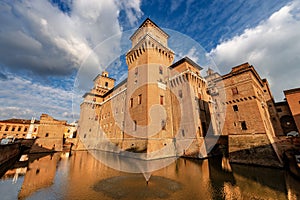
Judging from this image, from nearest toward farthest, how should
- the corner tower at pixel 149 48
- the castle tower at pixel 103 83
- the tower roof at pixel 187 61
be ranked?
the tower roof at pixel 187 61 → the corner tower at pixel 149 48 → the castle tower at pixel 103 83

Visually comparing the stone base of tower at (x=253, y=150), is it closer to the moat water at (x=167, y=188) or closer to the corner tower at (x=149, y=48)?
the moat water at (x=167, y=188)

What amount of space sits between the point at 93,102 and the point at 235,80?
3533cm

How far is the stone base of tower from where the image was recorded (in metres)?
12.5

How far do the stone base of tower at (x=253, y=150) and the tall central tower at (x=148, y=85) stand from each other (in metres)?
9.51

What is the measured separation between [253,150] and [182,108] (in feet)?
33.2

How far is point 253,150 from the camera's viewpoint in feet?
44.4

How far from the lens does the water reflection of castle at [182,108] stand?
1516cm

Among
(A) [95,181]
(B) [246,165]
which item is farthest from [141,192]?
(B) [246,165]

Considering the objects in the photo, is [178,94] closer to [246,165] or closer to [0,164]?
[246,165]

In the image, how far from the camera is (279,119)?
1127 inches

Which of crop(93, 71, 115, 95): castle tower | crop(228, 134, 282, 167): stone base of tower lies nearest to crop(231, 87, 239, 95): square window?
crop(228, 134, 282, 167): stone base of tower

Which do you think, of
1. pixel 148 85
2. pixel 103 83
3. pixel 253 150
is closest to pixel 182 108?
pixel 148 85

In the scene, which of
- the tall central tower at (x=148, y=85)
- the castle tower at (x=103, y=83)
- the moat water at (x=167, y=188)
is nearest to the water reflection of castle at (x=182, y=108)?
the tall central tower at (x=148, y=85)

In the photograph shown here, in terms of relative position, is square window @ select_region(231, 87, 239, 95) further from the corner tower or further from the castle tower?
the castle tower
